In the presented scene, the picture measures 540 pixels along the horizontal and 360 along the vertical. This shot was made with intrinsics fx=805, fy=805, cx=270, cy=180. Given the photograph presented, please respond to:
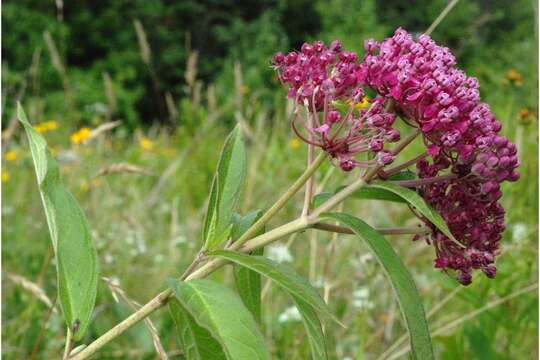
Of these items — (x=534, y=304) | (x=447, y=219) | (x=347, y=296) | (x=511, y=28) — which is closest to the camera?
(x=447, y=219)

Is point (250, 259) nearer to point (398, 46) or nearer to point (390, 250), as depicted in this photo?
point (390, 250)

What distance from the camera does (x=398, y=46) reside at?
88cm

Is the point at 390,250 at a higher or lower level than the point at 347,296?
higher

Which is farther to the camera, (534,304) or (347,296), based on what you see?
(347,296)

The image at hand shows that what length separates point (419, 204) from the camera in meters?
0.80

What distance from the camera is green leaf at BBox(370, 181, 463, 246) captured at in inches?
31.5

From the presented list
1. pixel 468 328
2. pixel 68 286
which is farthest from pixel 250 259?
pixel 468 328

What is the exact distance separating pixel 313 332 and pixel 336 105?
0.88 feet

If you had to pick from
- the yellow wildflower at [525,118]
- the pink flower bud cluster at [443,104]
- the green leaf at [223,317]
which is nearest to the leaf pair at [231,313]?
the green leaf at [223,317]

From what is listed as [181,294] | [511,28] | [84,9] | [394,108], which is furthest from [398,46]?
[511,28]

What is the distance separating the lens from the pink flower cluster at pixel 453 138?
836 millimetres

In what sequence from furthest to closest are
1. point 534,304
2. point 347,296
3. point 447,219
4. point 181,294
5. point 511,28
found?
1. point 511,28
2. point 347,296
3. point 534,304
4. point 447,219
5. point 181,294

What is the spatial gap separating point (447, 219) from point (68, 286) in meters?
0.42

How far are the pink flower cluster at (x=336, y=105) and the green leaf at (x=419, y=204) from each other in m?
0.03
